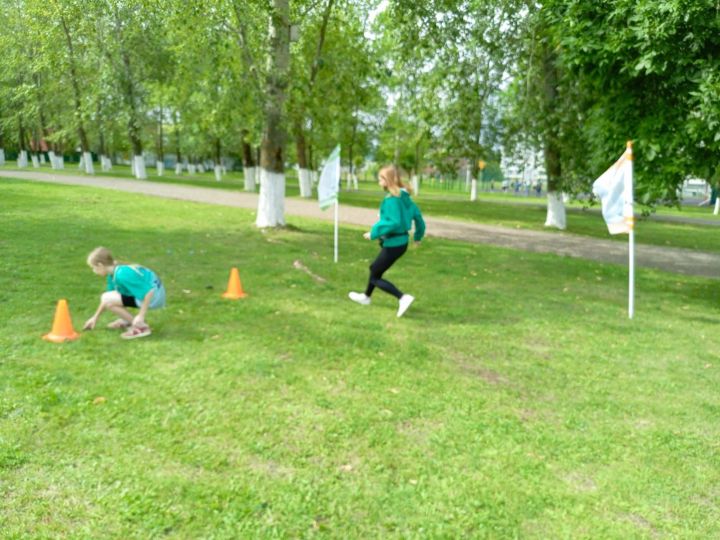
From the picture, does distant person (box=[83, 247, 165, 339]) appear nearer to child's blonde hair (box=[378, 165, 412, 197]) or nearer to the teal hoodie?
the teal hoodie

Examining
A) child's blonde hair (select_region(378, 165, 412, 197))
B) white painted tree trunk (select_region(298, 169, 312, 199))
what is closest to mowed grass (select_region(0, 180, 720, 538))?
child's blonde hair (select_region(378, 165, 412, 197))

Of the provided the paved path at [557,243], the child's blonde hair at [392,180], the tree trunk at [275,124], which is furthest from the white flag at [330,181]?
the paved path at [557,243]

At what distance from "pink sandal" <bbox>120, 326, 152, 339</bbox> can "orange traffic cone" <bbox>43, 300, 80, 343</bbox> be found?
48cm

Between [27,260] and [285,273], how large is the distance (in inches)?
172

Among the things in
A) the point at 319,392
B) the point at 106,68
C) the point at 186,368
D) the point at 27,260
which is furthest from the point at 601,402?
the point at 106,68

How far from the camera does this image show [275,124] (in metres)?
14.2

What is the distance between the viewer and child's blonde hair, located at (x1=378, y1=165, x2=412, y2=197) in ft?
23.5

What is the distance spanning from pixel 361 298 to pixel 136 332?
10.1 ft

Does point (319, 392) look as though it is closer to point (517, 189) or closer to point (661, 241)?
point (661, 241)

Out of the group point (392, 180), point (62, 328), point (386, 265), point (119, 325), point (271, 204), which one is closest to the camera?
point (62, 328)

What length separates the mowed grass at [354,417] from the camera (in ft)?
10.5

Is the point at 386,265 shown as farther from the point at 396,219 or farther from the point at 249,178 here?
the point at 249,178

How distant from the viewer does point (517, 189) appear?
5834cm

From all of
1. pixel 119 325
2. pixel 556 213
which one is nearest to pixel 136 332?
pixel 119 325
